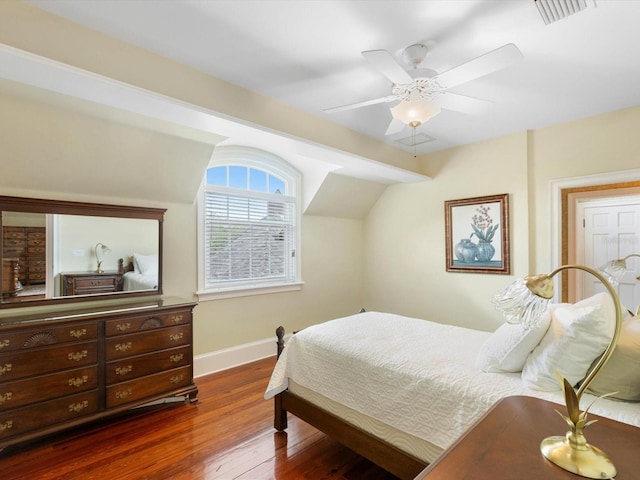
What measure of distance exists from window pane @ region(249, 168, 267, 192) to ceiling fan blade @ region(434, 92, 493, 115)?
240cm

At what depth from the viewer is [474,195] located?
381cm

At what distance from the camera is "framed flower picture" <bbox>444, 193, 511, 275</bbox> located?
357cm

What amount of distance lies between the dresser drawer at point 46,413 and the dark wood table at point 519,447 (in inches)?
97.2

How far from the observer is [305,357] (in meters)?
2.22

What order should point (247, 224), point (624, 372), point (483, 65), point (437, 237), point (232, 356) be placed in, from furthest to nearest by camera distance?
point (437, 237) < point (247, 224) < point (232, 356) < point (483, 65) < point (624, 372)

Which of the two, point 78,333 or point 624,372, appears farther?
point 78,333

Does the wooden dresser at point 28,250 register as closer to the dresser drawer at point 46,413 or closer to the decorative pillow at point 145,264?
the decorative pillow at point 145,264

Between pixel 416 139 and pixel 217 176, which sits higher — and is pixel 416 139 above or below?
above

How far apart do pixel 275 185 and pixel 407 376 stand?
3.05 m

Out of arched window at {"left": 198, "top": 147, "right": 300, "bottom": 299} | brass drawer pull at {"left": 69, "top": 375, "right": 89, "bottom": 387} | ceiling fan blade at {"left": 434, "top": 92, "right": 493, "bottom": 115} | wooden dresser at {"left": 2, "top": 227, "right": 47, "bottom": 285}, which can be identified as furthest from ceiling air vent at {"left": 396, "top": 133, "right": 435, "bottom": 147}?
brass drawer pull at {"left": 69, "top": 375, "right": 89, "bottom": 387}

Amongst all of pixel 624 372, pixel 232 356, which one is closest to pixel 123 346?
pixel 232 356

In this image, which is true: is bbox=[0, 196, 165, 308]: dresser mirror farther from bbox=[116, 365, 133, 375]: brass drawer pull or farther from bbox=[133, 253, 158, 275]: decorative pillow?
bbox=[116, 365, 133, 375]: brass drawer pull

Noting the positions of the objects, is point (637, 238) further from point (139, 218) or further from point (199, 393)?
point (139, 218)

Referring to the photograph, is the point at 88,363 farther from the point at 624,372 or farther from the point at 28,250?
the point at 624,372
